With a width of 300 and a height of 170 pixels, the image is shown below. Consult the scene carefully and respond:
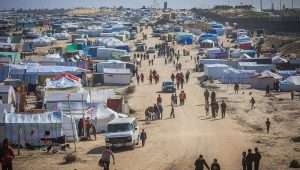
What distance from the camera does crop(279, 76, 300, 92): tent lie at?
3878cm

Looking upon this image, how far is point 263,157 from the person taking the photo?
829 inches

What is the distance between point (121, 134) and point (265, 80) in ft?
67.6

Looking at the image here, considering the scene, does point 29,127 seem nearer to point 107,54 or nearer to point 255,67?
point 255,67

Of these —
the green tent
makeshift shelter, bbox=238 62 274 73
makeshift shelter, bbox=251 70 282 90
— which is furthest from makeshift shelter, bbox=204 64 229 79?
the green tent

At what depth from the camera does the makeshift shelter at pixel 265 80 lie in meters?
40.3

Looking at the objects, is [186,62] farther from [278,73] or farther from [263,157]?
[263,157]

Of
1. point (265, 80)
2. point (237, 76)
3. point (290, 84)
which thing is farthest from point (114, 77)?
point (290, 84)

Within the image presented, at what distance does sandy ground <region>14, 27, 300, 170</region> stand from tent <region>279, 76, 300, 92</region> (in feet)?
7.49

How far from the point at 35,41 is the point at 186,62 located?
27272 mm

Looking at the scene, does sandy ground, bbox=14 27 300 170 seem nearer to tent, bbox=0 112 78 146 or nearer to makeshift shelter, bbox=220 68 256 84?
tent, bbox=0 112 78 146

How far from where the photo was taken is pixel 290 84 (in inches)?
1533

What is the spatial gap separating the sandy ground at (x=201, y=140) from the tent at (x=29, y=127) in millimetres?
829

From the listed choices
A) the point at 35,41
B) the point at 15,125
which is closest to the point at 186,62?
the point at 35,41

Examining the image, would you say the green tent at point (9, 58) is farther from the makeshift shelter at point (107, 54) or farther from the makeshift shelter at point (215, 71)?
the makeshift shelter at point (215, 71)
